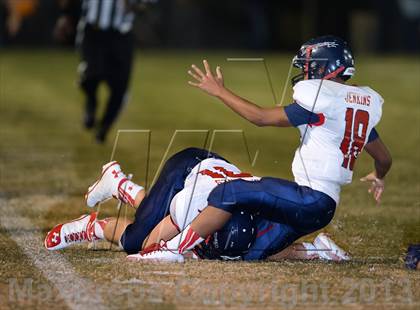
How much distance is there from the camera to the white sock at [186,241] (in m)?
4.94

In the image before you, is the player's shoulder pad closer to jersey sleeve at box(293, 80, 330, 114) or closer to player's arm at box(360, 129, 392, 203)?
jersey sleeve at box(293, 80, 330, 114)

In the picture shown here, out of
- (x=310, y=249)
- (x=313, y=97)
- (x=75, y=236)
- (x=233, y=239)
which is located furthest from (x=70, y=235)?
(x=313, y=97)

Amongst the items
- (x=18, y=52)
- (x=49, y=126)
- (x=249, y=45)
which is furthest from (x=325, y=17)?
(x=49, y=126)

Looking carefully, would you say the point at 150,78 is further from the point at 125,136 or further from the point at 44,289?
the point at 44,289

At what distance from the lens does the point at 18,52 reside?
25.6 meters

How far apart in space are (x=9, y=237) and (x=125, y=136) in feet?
19.2

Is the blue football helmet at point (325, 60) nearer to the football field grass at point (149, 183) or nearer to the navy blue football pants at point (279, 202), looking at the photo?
the navy blue football pants at point (279, 202)

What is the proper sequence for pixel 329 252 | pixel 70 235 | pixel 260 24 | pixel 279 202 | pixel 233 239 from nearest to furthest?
pixel 279 202, pixel 233 239, pixel 329 252, pixel 70 235, pixel 260 24

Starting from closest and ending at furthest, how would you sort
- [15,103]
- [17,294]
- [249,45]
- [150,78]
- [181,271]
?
1. [17,294]
2. [181,271]
3. [15,103]
4. [150,78]
5. [249,45]

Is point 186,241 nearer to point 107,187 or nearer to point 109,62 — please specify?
point 107,187

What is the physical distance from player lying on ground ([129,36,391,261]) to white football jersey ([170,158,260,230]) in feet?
0.38

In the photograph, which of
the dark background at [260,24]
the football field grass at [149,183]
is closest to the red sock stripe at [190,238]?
the football field grass at [149,183]

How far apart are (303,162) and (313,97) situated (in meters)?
0.34

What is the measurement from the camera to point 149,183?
8.11 meters
